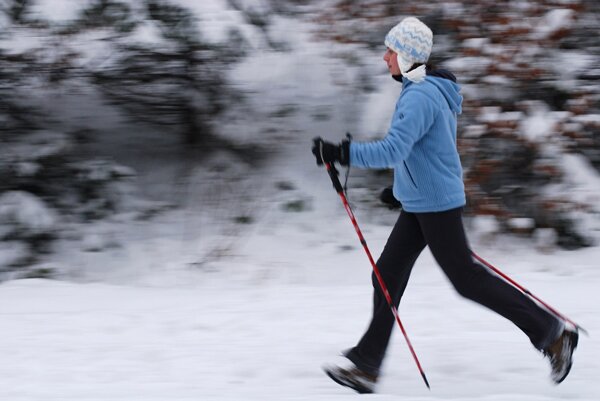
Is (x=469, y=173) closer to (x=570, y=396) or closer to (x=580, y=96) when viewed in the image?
(x=580, y=96)

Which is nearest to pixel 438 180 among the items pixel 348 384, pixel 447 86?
pixel 447 86

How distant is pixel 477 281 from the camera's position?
3.39 meters

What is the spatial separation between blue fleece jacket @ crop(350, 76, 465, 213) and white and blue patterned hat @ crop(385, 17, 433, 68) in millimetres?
91

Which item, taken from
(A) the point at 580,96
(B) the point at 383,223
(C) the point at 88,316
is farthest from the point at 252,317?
(A) the point at 580,96

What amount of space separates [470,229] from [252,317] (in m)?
2.31

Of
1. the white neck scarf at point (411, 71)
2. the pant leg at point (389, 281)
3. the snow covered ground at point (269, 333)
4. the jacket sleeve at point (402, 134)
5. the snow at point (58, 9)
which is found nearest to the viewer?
the jacket sleeve at point (402, 134)

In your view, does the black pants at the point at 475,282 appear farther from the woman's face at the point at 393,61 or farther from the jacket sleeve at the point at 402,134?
the woman's face at the point at 393,61

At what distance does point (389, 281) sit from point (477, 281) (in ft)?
1.29

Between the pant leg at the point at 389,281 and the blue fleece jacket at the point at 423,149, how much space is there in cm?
13

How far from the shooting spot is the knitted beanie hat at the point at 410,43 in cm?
335

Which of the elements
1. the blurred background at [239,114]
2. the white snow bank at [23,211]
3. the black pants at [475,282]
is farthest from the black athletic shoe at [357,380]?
the white snow bank at [23,211]

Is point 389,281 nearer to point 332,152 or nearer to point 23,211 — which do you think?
point 332,152

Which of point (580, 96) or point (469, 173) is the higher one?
point (580, 96)

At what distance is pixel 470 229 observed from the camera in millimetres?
6469
